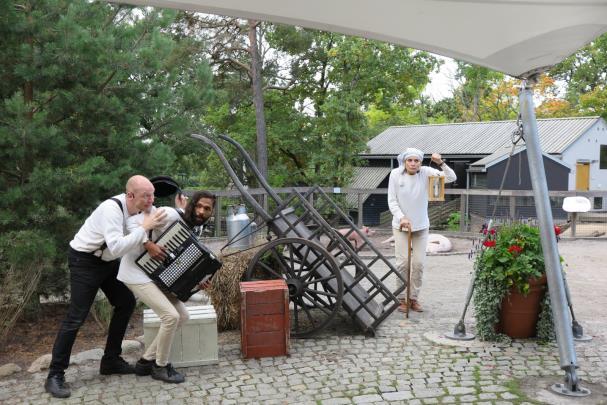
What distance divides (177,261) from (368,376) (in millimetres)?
1758

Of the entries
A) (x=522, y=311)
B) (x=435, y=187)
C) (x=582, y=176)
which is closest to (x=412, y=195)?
(x=435, y=187)

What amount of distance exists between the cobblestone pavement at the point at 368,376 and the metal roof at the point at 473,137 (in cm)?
1815

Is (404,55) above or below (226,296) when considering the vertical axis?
above

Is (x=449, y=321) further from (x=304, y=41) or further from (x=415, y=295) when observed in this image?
(x=304, y=41)

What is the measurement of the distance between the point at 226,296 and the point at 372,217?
11342 mm

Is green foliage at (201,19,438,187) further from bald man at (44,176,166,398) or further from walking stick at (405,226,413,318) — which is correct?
bald man at (44,176,166,398)

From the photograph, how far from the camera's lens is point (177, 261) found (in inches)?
183

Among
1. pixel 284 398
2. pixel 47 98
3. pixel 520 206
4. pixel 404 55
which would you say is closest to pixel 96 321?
pixel 47 98

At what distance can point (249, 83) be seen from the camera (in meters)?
23.4

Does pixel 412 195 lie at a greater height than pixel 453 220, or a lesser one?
greater

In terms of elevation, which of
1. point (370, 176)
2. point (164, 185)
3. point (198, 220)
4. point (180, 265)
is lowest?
point (180, 265)

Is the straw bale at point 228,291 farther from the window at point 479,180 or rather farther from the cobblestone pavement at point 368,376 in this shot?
the window at point 479,180

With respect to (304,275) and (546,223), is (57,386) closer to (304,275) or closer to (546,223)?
(304,275)

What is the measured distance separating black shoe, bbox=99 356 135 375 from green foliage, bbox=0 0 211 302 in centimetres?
134
